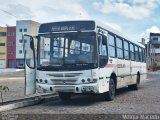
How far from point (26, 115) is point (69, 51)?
151 inches

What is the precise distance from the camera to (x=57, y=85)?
14.8 meters

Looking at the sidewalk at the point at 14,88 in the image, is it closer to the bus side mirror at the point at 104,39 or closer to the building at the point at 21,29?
the bus side mirror at the point at 104,39

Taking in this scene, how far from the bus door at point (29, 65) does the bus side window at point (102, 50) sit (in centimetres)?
262

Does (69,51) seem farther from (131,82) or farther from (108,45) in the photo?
(131,82)

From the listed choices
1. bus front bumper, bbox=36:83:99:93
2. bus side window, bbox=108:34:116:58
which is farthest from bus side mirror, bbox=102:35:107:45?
bus front bumper, bbox=36:83:99:93

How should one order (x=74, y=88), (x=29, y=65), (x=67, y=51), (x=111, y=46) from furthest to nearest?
1. (x=111, y=46)
2. (x=29, y=65)
3. (x=67, y=51)
4. (x=74, y=88)

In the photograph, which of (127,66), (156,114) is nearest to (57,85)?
(156,114)

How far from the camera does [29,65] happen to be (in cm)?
1544

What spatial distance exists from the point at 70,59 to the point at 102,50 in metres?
1.40

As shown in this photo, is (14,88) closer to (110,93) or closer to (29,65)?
(29,65)

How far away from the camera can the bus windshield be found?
14.6 m

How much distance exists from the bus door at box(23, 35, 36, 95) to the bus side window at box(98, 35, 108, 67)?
2.62 meters

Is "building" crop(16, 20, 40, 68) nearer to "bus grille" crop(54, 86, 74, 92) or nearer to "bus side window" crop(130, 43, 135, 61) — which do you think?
"bus side window" crop(130, 43, 135, 61)

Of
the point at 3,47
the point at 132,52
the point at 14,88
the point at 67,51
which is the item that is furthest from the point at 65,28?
the point at 3,47
